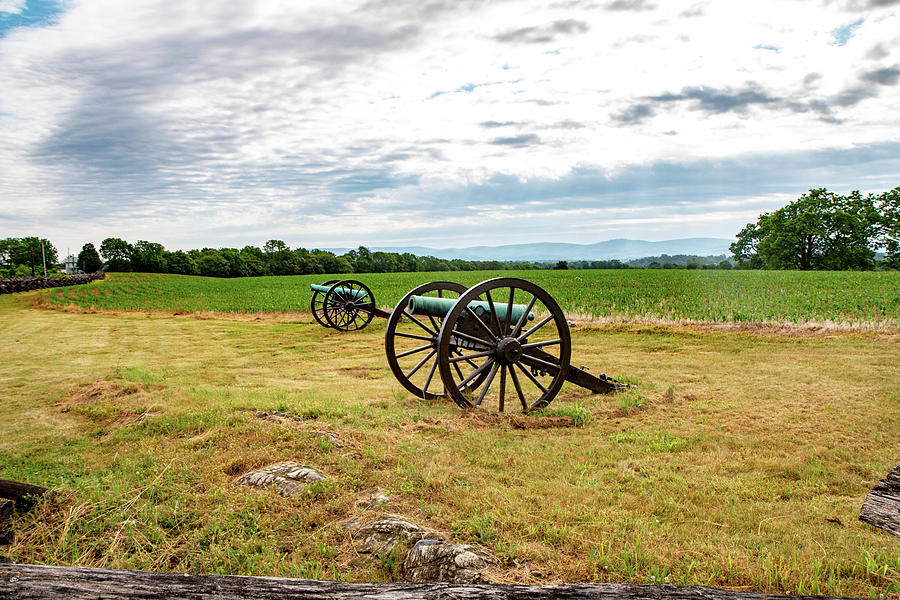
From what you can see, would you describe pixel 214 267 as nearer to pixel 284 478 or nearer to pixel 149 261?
pixel 149 261

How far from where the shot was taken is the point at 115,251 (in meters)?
82.4

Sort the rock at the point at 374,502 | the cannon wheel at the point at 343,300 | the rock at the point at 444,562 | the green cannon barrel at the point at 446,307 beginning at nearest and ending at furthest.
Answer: the rock at the point at 444,562
the rock at the point at 374,502
the green cannon barrel at the point at 446,307
the cannon wheel at the point at 343,300

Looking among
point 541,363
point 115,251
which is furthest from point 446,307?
point 115,251

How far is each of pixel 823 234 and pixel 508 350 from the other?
65.0 meters

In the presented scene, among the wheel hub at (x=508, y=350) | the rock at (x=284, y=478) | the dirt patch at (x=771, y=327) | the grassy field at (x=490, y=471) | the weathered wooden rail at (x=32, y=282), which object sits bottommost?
the grassy field at (x=490, y=471)

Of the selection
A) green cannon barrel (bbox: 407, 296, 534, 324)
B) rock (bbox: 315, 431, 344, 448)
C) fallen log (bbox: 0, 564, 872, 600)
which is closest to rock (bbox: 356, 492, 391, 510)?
rock (bbox: 315, 431, 344, 448)

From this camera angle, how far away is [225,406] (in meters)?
6.33

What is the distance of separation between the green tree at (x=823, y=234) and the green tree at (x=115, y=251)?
8291cm

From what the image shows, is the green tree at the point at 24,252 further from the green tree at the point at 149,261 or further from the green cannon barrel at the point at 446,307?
the green cannon barrel at the point at 446,307

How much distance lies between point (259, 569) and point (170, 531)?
903mm

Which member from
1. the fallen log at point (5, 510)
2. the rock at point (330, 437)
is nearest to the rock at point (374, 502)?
the rock at point (330, 437)

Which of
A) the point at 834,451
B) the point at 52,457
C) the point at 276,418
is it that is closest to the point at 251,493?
the point at 276,418

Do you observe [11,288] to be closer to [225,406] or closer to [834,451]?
[225,406]

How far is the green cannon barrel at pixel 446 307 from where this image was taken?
22.4ft
